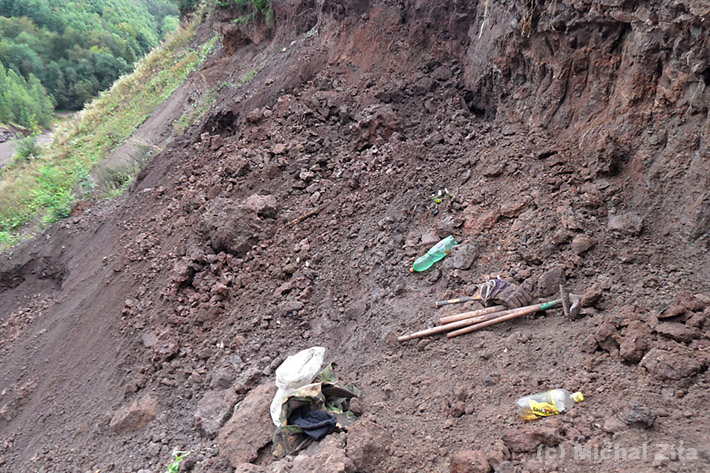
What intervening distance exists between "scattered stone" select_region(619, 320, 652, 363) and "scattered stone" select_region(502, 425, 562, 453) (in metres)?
0.52

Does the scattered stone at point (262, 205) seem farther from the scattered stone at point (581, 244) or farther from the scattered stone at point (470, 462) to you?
the scattered stone at point (470, 462)

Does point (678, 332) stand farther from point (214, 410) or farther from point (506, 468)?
point (214, 410)

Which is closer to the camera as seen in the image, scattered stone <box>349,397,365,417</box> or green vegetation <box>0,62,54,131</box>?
scattered stone <box>349,397,365,417</box>

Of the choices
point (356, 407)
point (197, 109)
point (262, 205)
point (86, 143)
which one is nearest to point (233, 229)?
point (262, 205)

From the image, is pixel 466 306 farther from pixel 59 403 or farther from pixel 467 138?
pixel 59 403

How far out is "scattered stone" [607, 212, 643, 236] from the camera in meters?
2.59

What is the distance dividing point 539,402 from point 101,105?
58.3 feet

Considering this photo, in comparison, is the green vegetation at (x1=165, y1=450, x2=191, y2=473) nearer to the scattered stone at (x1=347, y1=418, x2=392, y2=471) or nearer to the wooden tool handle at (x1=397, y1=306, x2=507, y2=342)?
the scattered stone at (x1=347, y1=418, x2=392, y2=471)

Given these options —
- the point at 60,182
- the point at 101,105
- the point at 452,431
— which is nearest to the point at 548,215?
the point at 452,431

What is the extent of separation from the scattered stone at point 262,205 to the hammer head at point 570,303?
3.09 metres

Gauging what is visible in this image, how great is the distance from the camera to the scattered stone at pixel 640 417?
166 cm

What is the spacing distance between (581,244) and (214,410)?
9.20 ft

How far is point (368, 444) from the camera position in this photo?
83.5 inches

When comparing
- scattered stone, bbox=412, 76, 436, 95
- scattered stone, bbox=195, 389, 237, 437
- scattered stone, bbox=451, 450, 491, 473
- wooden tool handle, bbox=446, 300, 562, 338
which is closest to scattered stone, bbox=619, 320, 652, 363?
wooden tool handle, bbox=446, 300, 562, 338
